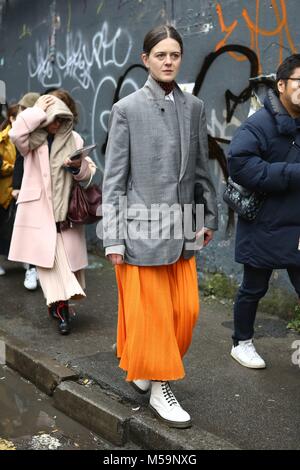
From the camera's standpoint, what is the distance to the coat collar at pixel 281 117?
12.8 ft

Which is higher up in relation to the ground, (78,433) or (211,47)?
(211,47)

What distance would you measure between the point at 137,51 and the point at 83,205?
282cm

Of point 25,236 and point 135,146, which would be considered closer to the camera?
point 135,146

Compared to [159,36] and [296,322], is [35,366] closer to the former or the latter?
[296,322]

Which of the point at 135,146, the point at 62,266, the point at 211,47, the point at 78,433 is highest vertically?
the point at 211,47

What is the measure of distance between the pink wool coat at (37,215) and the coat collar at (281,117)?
5.48 ft

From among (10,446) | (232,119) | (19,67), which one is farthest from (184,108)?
(19,67)

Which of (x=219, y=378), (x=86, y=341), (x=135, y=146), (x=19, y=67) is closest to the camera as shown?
(x=135, y=146)

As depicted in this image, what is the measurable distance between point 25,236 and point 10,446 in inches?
79.4

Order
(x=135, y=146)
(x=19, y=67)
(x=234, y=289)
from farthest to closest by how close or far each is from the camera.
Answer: (x=19, y=67) < (x=234, y=289) < (x=135, y=146)

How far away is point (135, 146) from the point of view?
3445 mm

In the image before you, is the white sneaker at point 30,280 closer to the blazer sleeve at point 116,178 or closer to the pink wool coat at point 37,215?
the pink wool coat at point 37,215

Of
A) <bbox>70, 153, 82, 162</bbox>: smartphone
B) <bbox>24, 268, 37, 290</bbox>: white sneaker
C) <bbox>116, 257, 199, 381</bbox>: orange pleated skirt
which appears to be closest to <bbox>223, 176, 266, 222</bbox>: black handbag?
<bbox>116, 257, 199, 381</bbox>: orange pleated skirt

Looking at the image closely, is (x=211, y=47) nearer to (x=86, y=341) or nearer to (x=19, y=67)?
(x=86, y=341)
